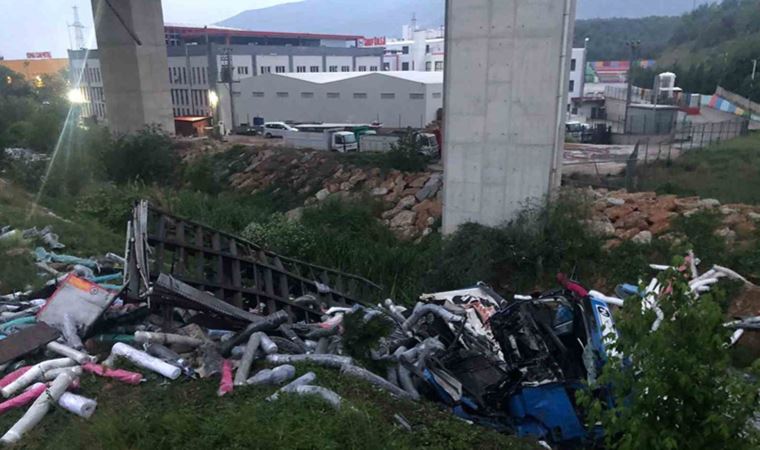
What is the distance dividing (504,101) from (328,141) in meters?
13.8

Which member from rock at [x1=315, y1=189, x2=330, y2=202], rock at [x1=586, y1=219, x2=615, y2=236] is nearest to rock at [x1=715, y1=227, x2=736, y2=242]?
rock at [x1=586, y1=219, x2=615, y2=236]

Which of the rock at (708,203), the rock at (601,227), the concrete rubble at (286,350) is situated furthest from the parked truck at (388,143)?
the concrete rubble at (286,350)

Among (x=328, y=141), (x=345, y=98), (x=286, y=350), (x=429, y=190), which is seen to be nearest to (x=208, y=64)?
(x=345, y=98)

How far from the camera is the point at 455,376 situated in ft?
19.7

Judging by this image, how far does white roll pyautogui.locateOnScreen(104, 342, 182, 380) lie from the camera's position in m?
4.82

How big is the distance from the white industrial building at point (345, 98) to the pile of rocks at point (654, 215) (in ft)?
75.5

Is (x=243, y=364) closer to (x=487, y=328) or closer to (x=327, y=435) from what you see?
(x=327, y=435)

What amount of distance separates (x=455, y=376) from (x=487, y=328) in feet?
4.47

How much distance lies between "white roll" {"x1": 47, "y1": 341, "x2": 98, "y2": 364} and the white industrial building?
3110cm

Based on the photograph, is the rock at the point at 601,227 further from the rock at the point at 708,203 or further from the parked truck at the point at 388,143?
the parked truck at the point at 388,143

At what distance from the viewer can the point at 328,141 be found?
80.3ft

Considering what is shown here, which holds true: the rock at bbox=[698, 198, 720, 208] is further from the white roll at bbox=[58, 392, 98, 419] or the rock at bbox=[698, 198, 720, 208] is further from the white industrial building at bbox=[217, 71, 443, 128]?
the white industrial building at bbox=[217, 71, 443, 128]

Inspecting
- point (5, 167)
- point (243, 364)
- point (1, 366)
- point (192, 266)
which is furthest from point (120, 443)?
point (5, 167)

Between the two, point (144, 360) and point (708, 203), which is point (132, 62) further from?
point (708, 203)
